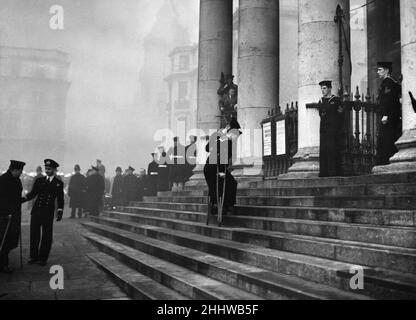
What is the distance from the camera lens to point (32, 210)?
322 inches

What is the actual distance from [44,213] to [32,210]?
239mm

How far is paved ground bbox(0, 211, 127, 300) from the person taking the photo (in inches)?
233

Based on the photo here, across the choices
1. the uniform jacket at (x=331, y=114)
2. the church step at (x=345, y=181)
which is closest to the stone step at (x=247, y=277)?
the church step at (x=345, y=181)

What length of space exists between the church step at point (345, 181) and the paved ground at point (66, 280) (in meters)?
3.85

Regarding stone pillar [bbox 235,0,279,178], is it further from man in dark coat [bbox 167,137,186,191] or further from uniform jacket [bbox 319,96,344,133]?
man in dark coat [bbox 167,137,186,191]

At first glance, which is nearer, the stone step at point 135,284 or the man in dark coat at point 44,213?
the stone step at point 135,284

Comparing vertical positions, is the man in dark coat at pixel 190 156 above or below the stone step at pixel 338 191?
above

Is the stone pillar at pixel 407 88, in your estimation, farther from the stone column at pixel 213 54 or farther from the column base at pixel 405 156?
the stone column at pixel 213 54

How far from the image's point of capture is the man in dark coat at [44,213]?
8109 millimetres

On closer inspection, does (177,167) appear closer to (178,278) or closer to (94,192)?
(94,192)

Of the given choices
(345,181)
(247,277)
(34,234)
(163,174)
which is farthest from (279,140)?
(163,174)

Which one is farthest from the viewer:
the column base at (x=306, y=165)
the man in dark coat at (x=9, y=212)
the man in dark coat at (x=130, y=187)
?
the man in dark coat at (x=130, y=187)

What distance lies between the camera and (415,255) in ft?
13.0

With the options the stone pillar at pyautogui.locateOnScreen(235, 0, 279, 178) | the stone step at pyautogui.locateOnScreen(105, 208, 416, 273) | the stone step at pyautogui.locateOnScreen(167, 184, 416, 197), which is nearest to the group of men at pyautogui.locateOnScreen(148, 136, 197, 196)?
the stone pillar at pyautogui.locateOnScreen(235, 0, 279, 178)
